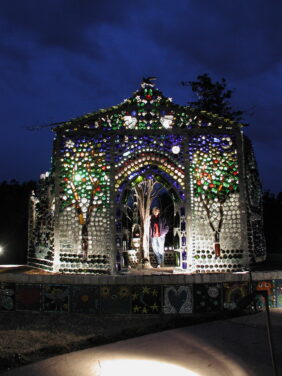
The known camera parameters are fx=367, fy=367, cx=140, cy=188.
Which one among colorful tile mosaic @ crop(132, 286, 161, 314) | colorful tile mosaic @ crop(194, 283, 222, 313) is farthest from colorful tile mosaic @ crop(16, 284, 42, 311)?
colorful tile mosaic @ crop(194, 283, 222, 313)

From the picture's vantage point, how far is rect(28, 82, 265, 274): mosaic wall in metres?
9.17

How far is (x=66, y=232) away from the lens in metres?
9.34

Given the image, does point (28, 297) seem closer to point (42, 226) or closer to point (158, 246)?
point (42, 226)

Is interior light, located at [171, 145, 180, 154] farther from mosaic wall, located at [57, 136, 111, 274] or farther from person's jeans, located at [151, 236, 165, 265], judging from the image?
person's jeans, located at [151, 236, 165, 265]

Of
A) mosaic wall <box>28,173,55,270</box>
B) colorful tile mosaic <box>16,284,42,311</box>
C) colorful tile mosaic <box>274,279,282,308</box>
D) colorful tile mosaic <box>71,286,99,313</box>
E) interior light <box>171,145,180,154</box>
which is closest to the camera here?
colorful tile mosaic <box>71,286,99,313</box>

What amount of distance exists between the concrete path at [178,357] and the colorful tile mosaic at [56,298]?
2.55m

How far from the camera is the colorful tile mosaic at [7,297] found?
7.53m

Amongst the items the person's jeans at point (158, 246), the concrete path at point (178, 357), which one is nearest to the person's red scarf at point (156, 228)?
the person's jeans at point (158, 246)

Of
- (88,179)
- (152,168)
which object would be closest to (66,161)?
(88,179)

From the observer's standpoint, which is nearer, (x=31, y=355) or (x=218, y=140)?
(x=31, y=355)

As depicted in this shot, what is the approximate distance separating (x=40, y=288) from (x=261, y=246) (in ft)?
20.8

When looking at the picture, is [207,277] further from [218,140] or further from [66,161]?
[66,161]

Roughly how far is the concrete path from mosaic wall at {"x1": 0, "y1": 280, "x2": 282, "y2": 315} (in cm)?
152

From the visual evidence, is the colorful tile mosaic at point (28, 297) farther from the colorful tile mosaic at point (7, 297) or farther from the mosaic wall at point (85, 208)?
the mosaic wall at point (85, 208)
